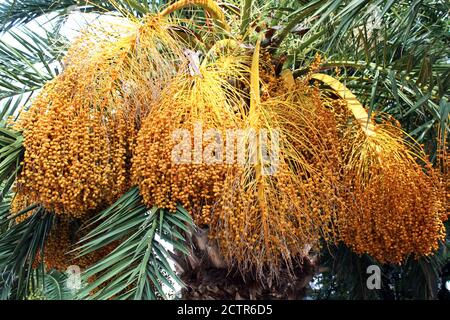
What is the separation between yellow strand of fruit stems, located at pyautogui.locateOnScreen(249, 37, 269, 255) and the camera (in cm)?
255

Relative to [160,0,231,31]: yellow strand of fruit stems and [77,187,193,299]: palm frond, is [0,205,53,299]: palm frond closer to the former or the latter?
[77,187,193,299]: palm frond

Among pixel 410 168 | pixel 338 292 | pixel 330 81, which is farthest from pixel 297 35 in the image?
pixel 338 292

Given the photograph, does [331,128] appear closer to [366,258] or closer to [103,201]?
[103,201]

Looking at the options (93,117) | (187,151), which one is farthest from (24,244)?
(187,151)

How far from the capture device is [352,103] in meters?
3.09

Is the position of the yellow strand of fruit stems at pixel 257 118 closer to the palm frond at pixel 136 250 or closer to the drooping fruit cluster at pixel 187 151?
the drooping fruit cluster at pixel 187 151

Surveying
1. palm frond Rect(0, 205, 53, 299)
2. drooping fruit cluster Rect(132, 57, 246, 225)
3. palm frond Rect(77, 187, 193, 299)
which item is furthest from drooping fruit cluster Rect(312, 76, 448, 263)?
palm frond Rect(0, 205, 53, 299)

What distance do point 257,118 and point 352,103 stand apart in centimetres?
62

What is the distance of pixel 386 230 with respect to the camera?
2.94 meters

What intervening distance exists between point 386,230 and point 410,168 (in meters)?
0.31

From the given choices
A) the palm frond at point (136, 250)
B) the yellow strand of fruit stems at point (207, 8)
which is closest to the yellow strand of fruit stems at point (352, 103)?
the yellow strand of fruit stems at point (207, 8)

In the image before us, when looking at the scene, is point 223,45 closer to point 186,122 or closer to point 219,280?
point 186,122

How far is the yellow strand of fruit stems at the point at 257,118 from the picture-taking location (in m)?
2.55

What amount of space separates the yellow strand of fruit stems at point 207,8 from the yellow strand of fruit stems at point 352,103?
542 millimetres
